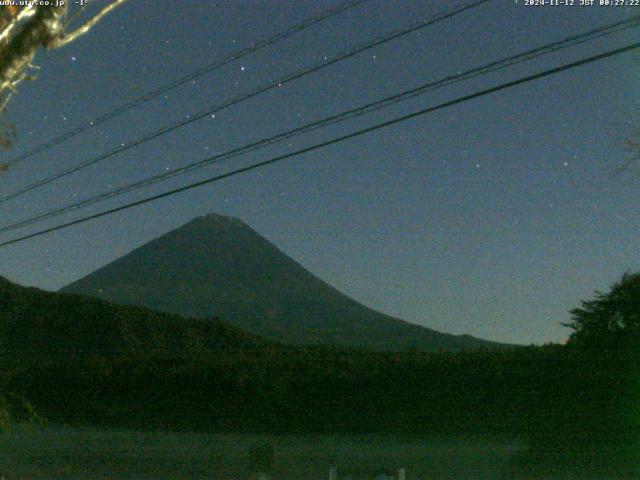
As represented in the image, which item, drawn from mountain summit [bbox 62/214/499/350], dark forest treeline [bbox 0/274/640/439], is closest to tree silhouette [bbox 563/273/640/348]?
→ dark forest treeline [bbox 0/274/640/439]

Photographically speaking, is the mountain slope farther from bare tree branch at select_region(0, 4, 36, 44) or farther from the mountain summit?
bare tree branch at select_region(0, 4, 36, 44)

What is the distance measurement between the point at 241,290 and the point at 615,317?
3140 inches

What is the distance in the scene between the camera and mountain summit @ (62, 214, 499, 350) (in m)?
60.1

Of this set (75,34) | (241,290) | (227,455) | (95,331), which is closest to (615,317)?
(227,455)

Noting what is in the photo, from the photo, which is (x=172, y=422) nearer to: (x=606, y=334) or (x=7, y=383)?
(x=7, y=383)

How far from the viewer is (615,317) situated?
56.5 ft

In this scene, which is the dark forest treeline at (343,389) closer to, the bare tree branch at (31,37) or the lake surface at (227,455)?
the lake surface at (227,455)

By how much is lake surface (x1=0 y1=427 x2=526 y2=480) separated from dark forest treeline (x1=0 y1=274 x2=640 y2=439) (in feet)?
2.51

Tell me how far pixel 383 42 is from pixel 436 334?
1874 inches

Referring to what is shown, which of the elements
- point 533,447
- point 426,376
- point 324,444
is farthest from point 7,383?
point 533,447

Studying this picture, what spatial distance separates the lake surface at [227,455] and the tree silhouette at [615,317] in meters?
2.78

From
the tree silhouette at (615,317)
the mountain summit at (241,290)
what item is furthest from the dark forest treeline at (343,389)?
the mountain summit at (241,290)

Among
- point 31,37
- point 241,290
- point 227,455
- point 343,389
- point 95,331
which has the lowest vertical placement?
point 227,455

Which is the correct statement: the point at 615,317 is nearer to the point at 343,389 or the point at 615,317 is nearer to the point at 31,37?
the point at 343,389
